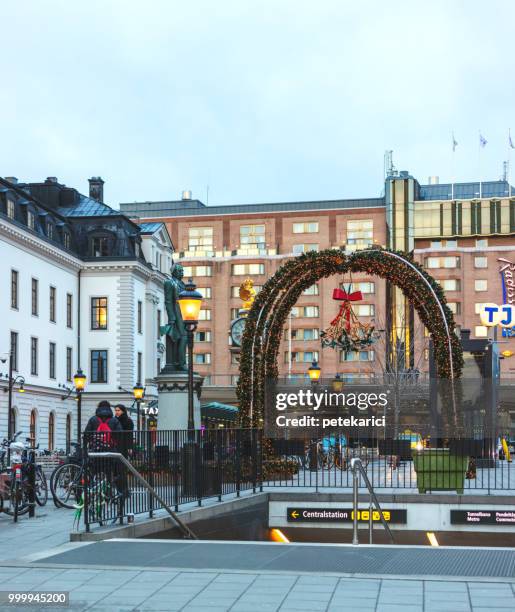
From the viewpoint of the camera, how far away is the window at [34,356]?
58.0m

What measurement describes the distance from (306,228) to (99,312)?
4370cm

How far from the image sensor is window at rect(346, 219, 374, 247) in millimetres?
105625

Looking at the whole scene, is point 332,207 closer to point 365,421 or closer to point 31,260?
point 31,260

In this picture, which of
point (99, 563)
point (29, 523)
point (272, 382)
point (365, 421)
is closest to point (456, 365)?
point (365, 421)

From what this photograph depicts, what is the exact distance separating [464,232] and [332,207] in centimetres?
1329

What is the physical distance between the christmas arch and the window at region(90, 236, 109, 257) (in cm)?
4332

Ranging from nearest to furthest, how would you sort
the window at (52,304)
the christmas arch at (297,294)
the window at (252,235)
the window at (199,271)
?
the christmas arch at (297,294) < the window at (52,304) < the window at (199,271) < the window at (252,235)

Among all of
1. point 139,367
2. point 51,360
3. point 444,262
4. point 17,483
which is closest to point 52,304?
Result: point 51,360

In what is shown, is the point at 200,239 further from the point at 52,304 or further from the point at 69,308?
the point at 52,304

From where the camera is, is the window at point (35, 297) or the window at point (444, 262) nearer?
the window at point (35, 297)

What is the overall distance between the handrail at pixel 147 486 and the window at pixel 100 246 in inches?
2089

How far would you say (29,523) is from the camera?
52.3ft

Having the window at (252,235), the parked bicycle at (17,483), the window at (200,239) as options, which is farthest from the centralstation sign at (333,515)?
the window at (200,239)

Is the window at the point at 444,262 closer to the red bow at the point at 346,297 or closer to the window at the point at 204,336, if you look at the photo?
the window at the point at 204,336
